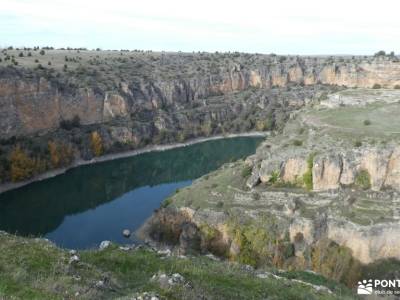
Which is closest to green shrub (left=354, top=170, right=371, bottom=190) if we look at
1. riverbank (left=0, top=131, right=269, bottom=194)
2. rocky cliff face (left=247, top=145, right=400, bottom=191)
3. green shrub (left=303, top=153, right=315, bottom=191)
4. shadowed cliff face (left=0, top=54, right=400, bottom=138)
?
rocky cliff face (left=247, top=145, right=400, bottom=191)

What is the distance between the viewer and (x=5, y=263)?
533 inches

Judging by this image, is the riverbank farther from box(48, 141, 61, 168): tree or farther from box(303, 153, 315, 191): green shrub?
box(303, 153, 315, 191): green shrub

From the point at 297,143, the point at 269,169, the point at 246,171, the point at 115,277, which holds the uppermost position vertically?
the point at 115,277

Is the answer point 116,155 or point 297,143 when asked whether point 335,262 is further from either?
point 116,155

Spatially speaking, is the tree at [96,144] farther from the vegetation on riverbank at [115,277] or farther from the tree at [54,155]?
the vegetation on riverbank at [115,277]

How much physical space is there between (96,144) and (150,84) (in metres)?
31.0

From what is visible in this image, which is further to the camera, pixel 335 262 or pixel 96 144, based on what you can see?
pixel 96 144

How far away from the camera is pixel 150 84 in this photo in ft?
358

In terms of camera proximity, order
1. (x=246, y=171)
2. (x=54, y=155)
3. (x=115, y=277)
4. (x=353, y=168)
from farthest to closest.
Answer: (x=54, y=155) < (x=246, y=171) < (x=353, y=168) < (x=115, y=277)

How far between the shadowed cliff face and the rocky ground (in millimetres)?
38954

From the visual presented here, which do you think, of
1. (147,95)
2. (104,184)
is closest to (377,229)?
(104,184)

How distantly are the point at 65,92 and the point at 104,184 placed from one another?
24.1m

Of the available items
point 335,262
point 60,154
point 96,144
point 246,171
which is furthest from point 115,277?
point 96,144

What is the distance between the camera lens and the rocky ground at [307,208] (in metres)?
37.8
